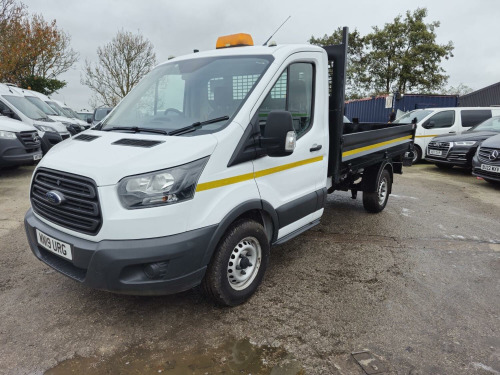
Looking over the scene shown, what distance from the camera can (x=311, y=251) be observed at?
4262 millimetres

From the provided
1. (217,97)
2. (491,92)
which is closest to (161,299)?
(217,97)

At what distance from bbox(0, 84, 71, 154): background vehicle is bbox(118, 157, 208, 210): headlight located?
839 cm

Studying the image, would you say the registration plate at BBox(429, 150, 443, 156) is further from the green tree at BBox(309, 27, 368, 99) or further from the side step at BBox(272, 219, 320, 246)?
the green tree at BBox(309, 27, 368, 99)

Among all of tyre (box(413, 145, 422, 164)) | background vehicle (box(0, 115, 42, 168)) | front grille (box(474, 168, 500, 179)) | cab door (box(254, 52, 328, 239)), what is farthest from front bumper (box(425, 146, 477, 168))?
background vehicle (box(0, 115, 42, 168))

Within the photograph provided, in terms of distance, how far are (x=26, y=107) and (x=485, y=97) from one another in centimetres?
2873

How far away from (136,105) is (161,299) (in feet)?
5.91

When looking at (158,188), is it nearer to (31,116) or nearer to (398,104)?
(31,116)

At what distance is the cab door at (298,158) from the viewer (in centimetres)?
303

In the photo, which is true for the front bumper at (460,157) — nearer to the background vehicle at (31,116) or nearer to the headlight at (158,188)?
the headlight at (158,188)

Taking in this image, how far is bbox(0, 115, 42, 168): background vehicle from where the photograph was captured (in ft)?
25.7

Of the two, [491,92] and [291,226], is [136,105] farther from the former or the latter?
[491,92]

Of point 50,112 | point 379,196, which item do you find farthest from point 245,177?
point 50,112

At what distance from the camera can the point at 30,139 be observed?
27.4ft

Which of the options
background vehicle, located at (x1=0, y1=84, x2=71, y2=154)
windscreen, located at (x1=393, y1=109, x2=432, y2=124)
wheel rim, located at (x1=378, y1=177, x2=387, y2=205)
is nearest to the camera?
wheel rim, located at (x1=378, y1=177, x2=387, y2=205)
